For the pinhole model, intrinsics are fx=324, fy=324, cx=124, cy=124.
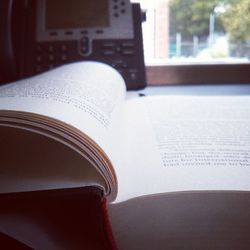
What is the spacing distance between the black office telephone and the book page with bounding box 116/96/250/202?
0.20 m

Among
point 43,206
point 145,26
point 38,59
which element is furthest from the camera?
point 145,26

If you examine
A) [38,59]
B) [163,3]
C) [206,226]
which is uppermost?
[163,3]

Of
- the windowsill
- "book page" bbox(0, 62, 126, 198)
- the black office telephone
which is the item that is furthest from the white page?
the windowsill

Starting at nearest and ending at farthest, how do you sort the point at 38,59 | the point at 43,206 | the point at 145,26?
the point at 43,206 < the point at 38,59 < the point at 145,26

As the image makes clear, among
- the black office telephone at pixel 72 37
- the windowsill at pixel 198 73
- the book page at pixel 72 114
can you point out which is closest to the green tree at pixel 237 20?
the windowsill at pixel 198 73

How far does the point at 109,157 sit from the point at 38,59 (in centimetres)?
46

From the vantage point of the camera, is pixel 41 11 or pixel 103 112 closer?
pixel 103 112

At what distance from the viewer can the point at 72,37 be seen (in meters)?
0.65

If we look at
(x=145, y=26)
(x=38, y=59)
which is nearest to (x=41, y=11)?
(x=38, y=59)

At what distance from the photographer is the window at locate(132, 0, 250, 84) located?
851 millimetres

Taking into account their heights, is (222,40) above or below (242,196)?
above

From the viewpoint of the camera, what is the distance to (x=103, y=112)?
1.05 ft

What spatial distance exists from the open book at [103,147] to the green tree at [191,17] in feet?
1.77

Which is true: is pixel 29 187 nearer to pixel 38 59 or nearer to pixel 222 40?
pixel 38 59
